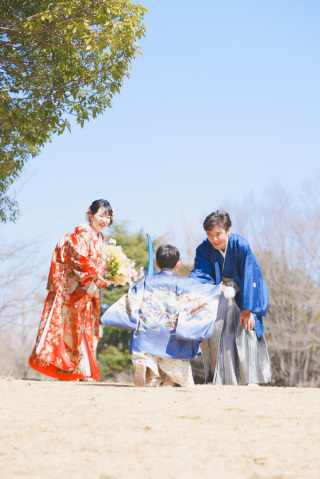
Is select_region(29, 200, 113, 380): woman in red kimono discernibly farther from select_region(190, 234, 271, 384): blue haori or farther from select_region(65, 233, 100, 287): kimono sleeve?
select_region(190, 234, 271, 384): blue haori

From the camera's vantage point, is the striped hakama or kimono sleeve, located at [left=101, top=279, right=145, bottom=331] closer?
kimono sleeve, located at [left=101, top=279, right=145, bottom=331]

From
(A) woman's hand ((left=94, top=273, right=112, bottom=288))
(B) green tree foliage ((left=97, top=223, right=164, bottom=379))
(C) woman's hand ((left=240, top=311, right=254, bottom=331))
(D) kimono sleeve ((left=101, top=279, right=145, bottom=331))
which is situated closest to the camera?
(D) kimono sleeve ((left=101, top=279, right=145, bottom=331))

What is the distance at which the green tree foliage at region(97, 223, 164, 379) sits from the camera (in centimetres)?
2720

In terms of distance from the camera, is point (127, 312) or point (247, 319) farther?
point (247, 319)

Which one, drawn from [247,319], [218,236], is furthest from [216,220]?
[247,319]

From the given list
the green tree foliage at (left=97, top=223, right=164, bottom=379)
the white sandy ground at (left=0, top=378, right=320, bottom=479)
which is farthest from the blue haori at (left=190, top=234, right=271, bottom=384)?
the green tree foliage at (left=97, top=223, right=164, bottom=379)

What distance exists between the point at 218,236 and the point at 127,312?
57.6 inches

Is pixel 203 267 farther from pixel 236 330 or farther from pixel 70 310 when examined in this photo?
pixel 70 310

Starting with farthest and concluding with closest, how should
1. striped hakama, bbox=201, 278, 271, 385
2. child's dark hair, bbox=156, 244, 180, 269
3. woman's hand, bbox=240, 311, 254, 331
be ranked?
1. striped hakama, bbox=201, 278, 271, 385
2. woman's hand, bbox=240, 311, 254, 331
3. child's dark hair, bbox=156, 244, 180, 269

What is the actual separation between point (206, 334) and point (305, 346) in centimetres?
2041

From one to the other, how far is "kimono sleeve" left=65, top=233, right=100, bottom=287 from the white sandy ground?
7.95ft

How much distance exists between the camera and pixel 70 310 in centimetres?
715

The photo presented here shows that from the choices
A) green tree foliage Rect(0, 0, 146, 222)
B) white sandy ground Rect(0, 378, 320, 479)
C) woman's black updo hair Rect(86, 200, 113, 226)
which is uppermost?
green tree foliage Rect(0, 0, 146, 222)

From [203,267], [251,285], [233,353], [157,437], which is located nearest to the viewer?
[157,437]
